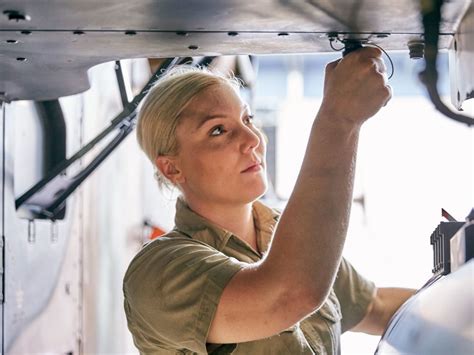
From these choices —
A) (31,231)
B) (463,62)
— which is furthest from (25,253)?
(463,62)

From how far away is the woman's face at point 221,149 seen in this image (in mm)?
1385

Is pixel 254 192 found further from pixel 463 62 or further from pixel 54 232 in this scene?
pixel 54 232

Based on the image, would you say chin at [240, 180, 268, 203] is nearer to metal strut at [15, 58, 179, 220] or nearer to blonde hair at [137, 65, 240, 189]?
blonde hair at [137, 65, 240, 189]

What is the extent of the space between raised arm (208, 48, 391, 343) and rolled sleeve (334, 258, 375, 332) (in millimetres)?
516

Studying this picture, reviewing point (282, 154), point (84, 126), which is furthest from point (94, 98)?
point (282, 154)

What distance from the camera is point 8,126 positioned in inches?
77.6

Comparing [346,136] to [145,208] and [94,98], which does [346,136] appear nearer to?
[94,98]

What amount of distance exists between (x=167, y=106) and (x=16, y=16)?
0.45 m

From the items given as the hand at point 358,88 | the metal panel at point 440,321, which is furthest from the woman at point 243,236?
the metal panel at point 440,321

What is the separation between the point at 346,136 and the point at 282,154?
8.30 meters

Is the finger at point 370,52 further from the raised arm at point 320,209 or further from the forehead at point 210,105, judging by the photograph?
the forehead at point 210,105

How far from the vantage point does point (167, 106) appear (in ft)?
4.77

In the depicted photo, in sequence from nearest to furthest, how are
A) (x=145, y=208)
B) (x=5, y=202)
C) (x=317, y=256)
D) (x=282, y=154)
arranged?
(x=317, y=256) → (x=5, y=202) → (x=145, y=208) → (x=282, y=154)

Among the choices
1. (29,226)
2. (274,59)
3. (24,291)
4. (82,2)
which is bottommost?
(24,291)
